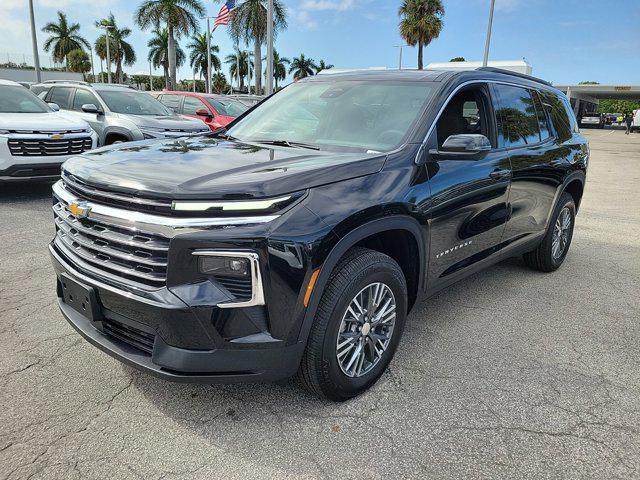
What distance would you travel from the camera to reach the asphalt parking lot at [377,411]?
7.80 feet

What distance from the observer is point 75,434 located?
2523 millimetres

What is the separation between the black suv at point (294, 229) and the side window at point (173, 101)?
10.3m

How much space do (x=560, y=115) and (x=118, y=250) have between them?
15.0ft

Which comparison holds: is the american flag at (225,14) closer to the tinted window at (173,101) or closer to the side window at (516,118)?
the tinted window at (173,101)

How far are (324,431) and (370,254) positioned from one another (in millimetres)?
948

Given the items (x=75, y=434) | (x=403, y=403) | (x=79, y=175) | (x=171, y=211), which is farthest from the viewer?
(x=403, y=403)

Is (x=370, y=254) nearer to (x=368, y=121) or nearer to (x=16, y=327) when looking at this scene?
(x=368, y=121)

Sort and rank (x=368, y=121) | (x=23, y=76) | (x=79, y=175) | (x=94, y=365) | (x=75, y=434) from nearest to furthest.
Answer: (x=75, y=434) < (x=79, y=175) < (x=94, y=365) < (x=368, y=121) < (x=23, y=76)

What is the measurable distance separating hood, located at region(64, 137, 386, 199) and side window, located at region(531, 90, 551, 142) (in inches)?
96.9

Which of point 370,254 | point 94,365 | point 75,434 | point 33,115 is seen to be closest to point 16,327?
point 94,365

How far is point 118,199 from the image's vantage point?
241cm

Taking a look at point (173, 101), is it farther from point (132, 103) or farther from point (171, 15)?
point (171, 15)

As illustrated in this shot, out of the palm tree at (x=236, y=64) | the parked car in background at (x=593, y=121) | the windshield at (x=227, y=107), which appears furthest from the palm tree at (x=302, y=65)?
the windshield at (x=227, y=107)

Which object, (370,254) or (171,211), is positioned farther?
(370,254)
